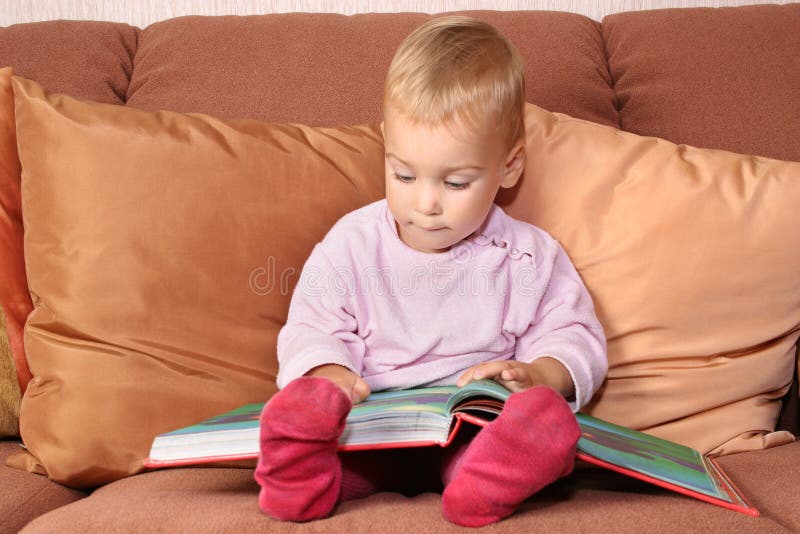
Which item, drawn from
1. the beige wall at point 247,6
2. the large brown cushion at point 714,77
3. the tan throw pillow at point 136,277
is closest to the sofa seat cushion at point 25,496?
the tan throw pillow at point 136,277

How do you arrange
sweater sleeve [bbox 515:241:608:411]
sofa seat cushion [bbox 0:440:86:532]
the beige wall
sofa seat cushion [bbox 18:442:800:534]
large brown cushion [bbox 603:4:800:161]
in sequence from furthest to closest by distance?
the beige wall, large brown cushion [bbox 603:4:800:161], sweater sleeve [bbox 515:241:608:411], sofa seat cushion [bbox 0:440:86:532], sofa seat cushion [bbox 18:442:800:534]

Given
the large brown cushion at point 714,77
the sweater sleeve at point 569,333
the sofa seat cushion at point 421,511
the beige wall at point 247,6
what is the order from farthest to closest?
1. the beige wall at point 247,6
2. the large brown cushion at point 714,77
3. the sweater sleeve at point 569,333
4. the sofa seat cushion at point 421,511

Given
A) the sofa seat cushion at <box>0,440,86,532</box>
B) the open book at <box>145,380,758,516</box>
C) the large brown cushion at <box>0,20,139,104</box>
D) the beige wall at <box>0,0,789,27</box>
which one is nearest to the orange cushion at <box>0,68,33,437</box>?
the sofa seat cushion at <box>0,440,86,532</box>

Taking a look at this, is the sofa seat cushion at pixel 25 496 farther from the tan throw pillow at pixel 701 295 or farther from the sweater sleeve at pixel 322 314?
the tan throw pillow at pixel 701 295

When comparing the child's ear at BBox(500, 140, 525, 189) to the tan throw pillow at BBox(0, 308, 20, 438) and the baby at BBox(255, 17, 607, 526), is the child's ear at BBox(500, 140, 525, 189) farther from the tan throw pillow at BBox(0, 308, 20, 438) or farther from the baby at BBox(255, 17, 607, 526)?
the tan throw pillow at BBox(0, 308, 20, 438)

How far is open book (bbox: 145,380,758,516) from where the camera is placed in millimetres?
927

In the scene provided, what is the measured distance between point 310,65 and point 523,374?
0.74 meters

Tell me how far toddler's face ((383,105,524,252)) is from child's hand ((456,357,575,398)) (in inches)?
8.1

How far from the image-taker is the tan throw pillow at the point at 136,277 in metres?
1.17

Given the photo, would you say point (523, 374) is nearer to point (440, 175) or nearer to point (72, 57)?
point (440, 175)

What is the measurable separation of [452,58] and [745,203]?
498mm

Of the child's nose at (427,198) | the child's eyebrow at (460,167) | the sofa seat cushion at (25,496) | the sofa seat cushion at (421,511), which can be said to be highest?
the child's eyebrow at (460,167)

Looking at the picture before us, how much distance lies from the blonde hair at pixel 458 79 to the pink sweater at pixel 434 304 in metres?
0.20

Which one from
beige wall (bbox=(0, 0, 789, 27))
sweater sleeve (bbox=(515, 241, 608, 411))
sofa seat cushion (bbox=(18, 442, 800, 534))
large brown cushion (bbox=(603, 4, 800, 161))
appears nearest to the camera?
sofa seat cushion (bbox=(18, 442, 800, 534))
